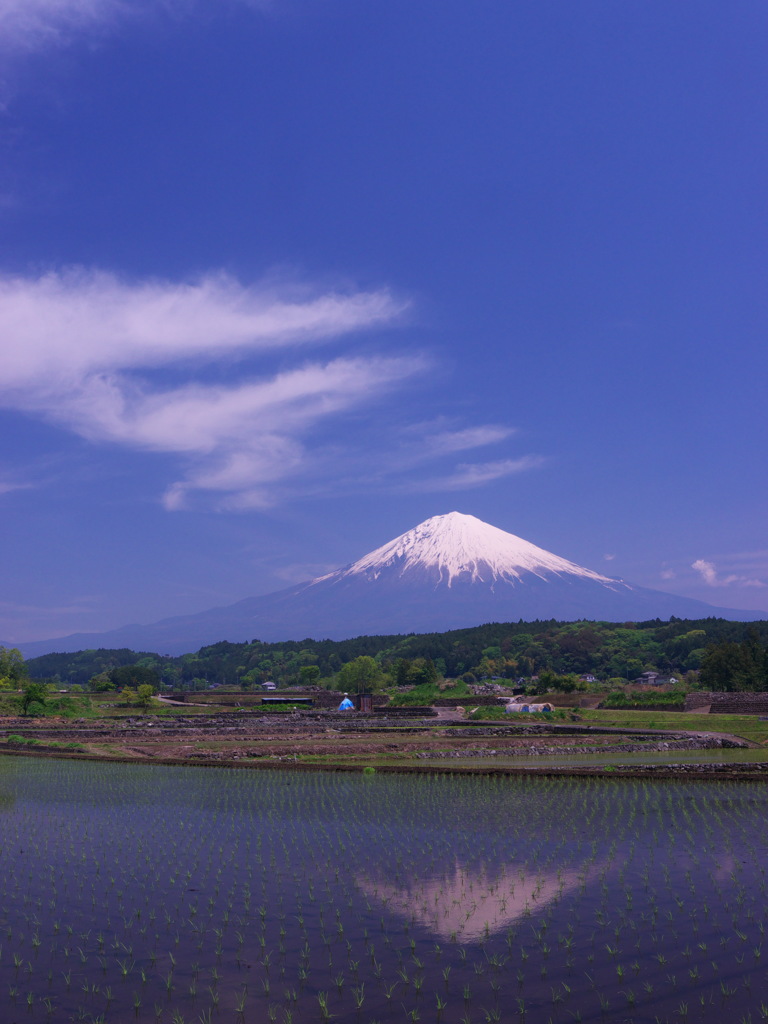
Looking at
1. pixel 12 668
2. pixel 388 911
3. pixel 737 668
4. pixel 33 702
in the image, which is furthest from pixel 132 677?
pixel 388 911

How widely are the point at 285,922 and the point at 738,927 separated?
703 centimetres

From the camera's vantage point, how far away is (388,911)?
12.6 m

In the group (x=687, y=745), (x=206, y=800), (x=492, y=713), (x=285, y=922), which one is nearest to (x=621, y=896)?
(x=285, y=922)

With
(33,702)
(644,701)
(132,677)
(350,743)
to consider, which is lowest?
(644,701)

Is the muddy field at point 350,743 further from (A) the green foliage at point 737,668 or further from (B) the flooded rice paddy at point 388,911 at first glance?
(A) the green foliage at point 737,668

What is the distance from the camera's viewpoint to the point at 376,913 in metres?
12.5

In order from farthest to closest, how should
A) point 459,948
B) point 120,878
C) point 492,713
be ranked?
point 492,713 < point 120,878 < point 459,948

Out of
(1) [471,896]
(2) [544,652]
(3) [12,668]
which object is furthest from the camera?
(2) [544,652]

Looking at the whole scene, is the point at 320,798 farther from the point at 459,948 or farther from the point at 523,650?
the point at 523,650

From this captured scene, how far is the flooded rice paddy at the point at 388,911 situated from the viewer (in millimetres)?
9477

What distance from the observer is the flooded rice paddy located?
9477 millimetres

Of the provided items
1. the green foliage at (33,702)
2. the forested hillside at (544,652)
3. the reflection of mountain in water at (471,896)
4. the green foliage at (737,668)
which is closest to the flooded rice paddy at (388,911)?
the reflection of mountain in water at (471,896)

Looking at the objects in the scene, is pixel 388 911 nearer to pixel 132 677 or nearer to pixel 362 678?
pixel 362 678

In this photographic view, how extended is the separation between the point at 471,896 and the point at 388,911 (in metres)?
1.58
